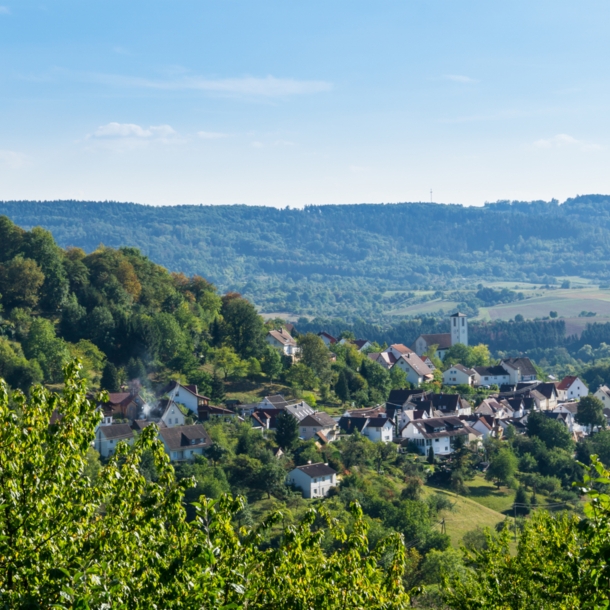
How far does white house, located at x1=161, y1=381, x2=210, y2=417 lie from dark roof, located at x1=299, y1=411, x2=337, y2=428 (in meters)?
6.96

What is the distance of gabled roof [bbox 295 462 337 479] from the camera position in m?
51.3

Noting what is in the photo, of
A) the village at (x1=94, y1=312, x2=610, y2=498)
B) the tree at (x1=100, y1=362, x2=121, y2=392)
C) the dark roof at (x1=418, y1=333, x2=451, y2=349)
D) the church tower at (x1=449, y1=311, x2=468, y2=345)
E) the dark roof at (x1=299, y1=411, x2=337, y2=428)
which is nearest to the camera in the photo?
the village at (x1=94, y1=312, x2=610, y2=498)

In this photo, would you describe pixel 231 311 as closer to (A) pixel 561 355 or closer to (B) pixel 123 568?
(B) pixel 123 568

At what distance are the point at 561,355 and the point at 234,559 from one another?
159160 millimetres

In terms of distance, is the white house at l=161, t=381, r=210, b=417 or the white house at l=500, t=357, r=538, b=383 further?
the white house at l=500, t=357, r=538, b=383

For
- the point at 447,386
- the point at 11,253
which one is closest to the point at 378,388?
the point at 447,386

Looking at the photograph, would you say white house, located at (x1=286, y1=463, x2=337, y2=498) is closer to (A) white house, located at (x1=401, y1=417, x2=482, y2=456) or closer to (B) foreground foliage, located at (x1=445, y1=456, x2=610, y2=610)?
(A) white house, located at (x1=401, y1=417, x2=482, y2=456)

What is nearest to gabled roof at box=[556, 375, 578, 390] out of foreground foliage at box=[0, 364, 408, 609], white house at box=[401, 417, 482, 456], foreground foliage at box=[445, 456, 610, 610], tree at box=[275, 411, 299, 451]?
white house at box=[401, 417, 482, 456]

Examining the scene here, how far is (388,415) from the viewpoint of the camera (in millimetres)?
68438

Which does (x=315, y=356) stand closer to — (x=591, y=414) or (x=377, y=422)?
(x=377, y=422)

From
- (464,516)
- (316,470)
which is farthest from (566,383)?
(316,470)

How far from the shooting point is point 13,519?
395 inches

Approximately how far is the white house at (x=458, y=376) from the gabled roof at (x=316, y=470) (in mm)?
39776

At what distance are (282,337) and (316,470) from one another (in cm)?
3529
